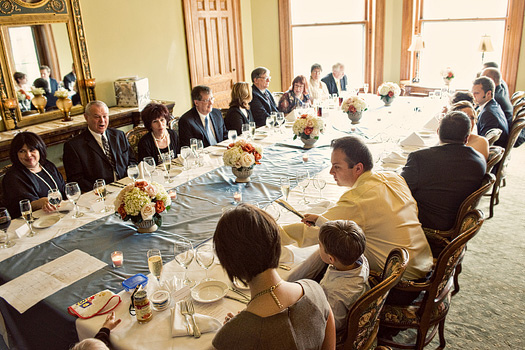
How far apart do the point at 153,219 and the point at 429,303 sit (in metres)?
1.53

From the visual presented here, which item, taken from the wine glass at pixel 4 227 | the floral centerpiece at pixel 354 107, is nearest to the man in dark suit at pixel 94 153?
the wine glass at pixel 4 227

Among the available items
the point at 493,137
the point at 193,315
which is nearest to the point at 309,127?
the point at 493,137

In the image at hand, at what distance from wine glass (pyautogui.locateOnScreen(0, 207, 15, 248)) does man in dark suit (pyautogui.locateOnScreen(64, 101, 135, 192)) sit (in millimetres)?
1178

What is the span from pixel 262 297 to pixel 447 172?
5.81ft

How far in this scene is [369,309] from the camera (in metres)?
1.72

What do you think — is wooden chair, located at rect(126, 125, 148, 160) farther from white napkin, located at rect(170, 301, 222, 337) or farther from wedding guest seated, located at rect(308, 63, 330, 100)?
wedding guest seated, located at rect(308, 63, 330, 100)

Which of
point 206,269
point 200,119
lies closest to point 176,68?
point 200,119

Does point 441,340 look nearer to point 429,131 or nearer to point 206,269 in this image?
point 206,269

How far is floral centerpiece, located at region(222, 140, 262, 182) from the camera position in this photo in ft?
9.84

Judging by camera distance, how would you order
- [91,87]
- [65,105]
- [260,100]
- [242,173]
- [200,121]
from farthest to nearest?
[91,87], [260,100], [65,105], [200,121], [242,173]

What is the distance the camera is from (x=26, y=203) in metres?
2.47

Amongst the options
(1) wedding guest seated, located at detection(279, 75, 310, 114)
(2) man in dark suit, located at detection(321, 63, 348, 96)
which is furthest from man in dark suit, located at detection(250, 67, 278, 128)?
(2) man in dark suit, located at detection(321, 63, 348, 96)

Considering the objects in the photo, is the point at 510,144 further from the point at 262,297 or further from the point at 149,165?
the point at 262,297

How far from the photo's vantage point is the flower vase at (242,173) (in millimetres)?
3096
